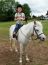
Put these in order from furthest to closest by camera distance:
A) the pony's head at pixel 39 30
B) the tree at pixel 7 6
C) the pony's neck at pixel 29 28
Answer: the tree at pixel 7 6
the pony's neck at pixel 29 28
the pony's head at pixel 39 30

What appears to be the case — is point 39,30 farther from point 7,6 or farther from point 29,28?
point 7,6

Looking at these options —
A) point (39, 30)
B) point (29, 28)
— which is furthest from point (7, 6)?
point (39, 30)

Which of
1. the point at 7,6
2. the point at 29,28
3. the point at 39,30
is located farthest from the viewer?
the point at 7,6

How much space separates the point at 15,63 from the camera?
1138 centimetres

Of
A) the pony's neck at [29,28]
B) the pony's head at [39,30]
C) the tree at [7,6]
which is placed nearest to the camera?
the pony's head at [39,30]

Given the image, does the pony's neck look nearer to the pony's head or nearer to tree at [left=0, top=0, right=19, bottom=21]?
the pony's head

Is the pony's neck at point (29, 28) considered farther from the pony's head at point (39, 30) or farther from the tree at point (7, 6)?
the tree at point (7, 6)

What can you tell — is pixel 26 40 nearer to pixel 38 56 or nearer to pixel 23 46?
pixel 23 46

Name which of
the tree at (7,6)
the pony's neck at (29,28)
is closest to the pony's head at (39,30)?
the pony's neck at (29,28)

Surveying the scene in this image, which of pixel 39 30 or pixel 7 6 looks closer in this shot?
pixel 39 30

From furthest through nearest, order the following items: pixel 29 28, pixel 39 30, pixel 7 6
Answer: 1. pixel 7 6
2. pixel 29 28
3. pixel 39 30

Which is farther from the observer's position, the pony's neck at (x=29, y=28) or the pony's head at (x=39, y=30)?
the pony's neck at (x=29, y=28)

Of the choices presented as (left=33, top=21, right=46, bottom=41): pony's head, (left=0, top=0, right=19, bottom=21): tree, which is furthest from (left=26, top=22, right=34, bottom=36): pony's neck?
(left=0, top=0, right=19, bottom=21): tree

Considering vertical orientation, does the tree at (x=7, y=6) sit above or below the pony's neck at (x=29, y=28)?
below
